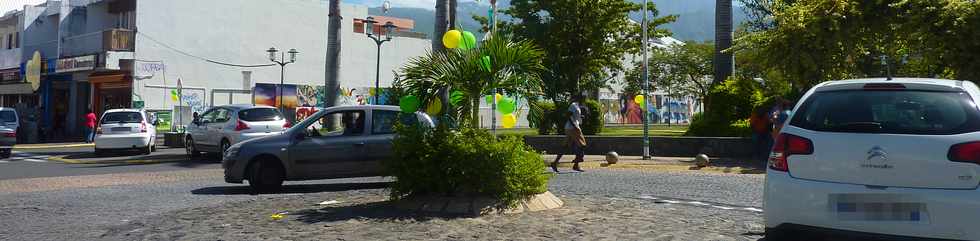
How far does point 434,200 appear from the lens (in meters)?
7.61

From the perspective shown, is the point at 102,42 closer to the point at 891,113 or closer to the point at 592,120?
the point at 592,120

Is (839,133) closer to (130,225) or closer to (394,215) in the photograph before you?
(394,215)

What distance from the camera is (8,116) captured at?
20.5 m

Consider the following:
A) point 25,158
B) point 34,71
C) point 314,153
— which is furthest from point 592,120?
point 34,71

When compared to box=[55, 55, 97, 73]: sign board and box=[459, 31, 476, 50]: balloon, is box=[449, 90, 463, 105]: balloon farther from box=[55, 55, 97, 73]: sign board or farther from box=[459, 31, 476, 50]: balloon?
box=[55, 55, 97, 73]: sign board

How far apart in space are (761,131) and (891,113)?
10.9 metres

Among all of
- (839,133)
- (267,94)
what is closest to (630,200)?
(839,133)

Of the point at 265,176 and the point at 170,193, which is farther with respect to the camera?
the point at 265,176

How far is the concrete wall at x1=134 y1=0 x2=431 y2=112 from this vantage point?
3478 cm

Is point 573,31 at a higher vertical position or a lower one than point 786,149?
higher

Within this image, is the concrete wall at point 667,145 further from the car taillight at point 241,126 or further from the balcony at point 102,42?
the balcony at point 102,42

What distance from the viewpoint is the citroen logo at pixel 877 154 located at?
14.5 feet

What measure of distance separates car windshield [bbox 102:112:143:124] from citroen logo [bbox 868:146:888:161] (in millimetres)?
20770

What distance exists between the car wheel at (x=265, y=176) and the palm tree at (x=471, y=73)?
369 cm
